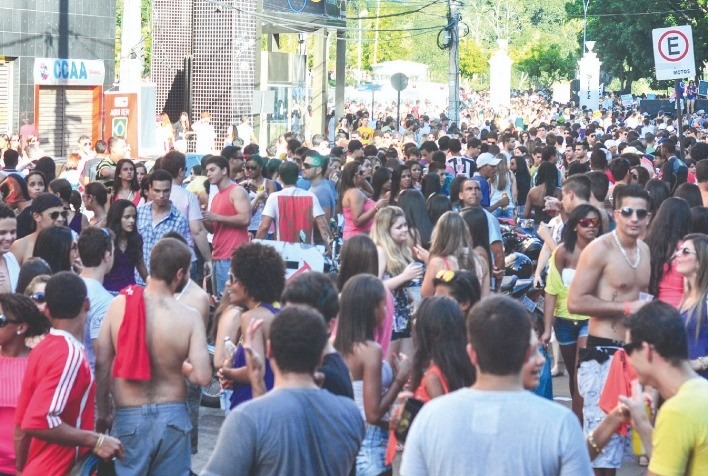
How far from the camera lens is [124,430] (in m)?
5.95

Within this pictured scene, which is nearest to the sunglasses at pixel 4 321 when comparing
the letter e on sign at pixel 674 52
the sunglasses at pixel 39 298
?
the sunglasses at pixel 39 298

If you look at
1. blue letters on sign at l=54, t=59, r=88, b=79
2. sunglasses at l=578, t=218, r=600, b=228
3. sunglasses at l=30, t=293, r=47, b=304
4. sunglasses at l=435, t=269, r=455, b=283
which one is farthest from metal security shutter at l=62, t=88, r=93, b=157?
sunglasses at l=435, t=269, r=455, b=283

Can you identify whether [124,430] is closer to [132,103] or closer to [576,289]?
[576,289]

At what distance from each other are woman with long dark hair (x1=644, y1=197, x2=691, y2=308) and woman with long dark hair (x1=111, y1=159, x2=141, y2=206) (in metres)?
5.43

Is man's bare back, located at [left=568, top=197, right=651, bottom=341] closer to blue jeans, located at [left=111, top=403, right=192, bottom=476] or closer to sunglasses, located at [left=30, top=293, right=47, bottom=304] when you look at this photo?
blue jeans, located at [left=111, top=403, right=192, bottom=476]

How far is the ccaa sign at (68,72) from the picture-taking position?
93.9 feet

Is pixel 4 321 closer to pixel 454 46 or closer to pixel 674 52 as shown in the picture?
pixel 674 52

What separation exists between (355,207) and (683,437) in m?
7.78

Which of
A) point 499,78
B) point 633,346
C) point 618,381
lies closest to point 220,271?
point 618,381

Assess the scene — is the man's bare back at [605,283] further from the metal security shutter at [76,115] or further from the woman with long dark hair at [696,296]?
the metal security shutter at [76,115]

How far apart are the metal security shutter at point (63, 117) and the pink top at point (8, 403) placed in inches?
944

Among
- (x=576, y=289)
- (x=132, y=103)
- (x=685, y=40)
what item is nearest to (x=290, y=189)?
(x=576, y=289)

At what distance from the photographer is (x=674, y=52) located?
17.3 meters

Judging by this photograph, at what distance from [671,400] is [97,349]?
9.68ft
